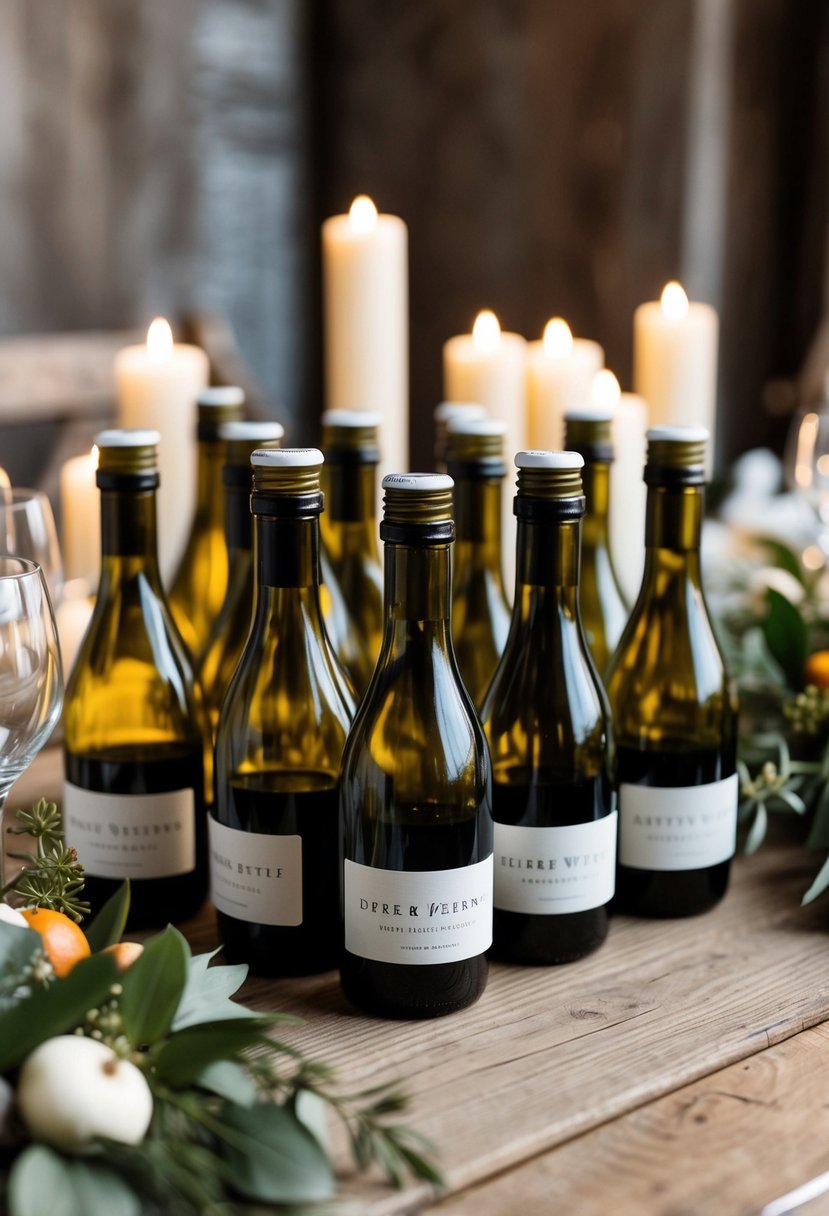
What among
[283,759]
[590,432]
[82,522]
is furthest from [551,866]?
[82,522]

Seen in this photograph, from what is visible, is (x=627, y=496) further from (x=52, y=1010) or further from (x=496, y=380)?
(x=52, y=1010)

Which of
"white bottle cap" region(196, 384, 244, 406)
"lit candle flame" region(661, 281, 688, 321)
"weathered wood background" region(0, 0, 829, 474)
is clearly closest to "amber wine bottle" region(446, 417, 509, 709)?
"white bottle cap" region(196, 384, 244, 406)

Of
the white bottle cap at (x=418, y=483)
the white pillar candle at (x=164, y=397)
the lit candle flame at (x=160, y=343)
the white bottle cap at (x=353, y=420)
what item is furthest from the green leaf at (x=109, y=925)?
the lit candle flame at (x=160, y=343)

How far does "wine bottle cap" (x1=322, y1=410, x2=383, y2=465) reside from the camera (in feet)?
2.67

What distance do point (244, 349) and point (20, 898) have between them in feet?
5.97

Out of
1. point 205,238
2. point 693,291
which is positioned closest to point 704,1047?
point 693,291

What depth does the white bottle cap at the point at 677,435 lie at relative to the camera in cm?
74

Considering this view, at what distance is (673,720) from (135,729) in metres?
0.34

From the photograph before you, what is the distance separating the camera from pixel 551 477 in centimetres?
66

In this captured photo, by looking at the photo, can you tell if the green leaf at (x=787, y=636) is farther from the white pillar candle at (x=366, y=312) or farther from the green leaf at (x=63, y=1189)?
the green leaf at (x=63, y=1189)

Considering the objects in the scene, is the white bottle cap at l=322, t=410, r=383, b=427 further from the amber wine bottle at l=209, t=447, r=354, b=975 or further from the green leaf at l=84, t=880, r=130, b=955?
the green leaf at l=84, t=880, r=130, b=955

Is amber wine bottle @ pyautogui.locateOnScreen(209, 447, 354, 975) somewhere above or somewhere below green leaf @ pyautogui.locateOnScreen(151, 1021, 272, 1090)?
above

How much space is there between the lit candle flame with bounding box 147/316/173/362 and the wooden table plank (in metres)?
0.68

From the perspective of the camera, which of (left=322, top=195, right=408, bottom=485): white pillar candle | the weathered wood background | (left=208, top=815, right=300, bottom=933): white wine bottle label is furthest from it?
the weathered wood background
